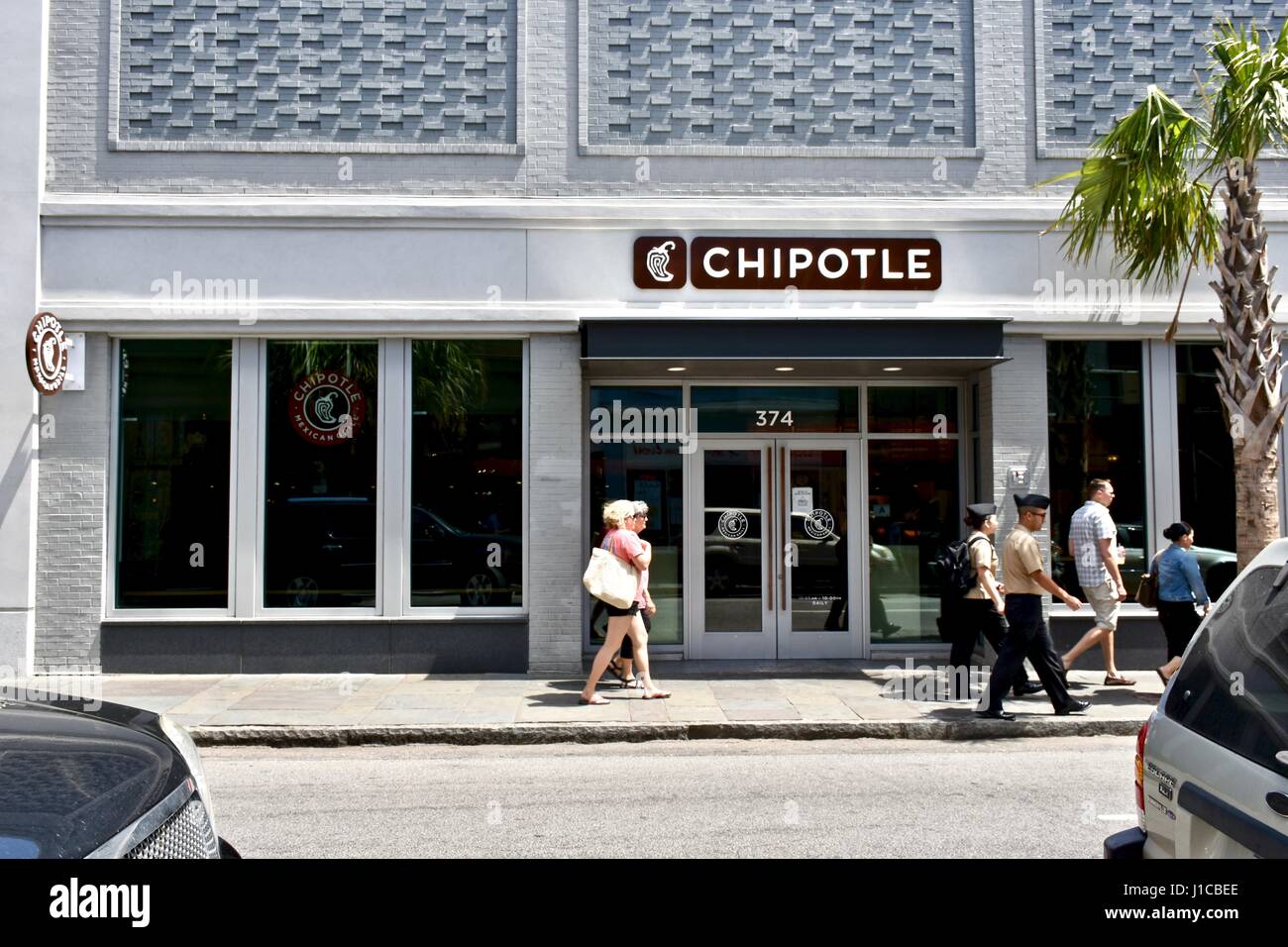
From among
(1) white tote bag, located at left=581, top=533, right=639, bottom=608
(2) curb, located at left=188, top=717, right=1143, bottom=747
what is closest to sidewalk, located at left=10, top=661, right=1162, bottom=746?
(2) curb, located at left=188, top=717, right=1143, bottom=747

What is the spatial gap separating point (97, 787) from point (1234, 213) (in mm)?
10199

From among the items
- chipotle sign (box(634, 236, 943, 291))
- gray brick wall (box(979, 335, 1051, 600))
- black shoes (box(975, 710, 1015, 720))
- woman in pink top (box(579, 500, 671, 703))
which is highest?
chipotle sign (box(634, 236, 943, 291))

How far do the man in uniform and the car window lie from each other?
17.8 ft

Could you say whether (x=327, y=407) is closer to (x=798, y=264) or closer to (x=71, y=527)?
(x=71, y=527)

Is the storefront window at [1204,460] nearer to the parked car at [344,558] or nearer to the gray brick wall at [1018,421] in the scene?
the gray brick wall at [1018,421]

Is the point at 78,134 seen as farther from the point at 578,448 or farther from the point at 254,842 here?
the point at 254,842

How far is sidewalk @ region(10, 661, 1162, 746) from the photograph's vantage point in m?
8.52

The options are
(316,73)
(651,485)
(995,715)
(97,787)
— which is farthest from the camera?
(651,485)

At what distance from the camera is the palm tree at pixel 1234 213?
29.9 ft

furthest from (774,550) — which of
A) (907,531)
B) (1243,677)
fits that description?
(1243,677)

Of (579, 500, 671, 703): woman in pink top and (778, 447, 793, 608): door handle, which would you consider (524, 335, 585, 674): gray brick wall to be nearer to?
(579, 500, 671, 703): woman in pink top

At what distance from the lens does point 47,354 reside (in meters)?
10.4

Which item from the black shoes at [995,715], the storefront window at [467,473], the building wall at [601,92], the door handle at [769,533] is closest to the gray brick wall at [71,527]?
the building wall at [601,92]

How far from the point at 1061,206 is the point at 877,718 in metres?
6.21
